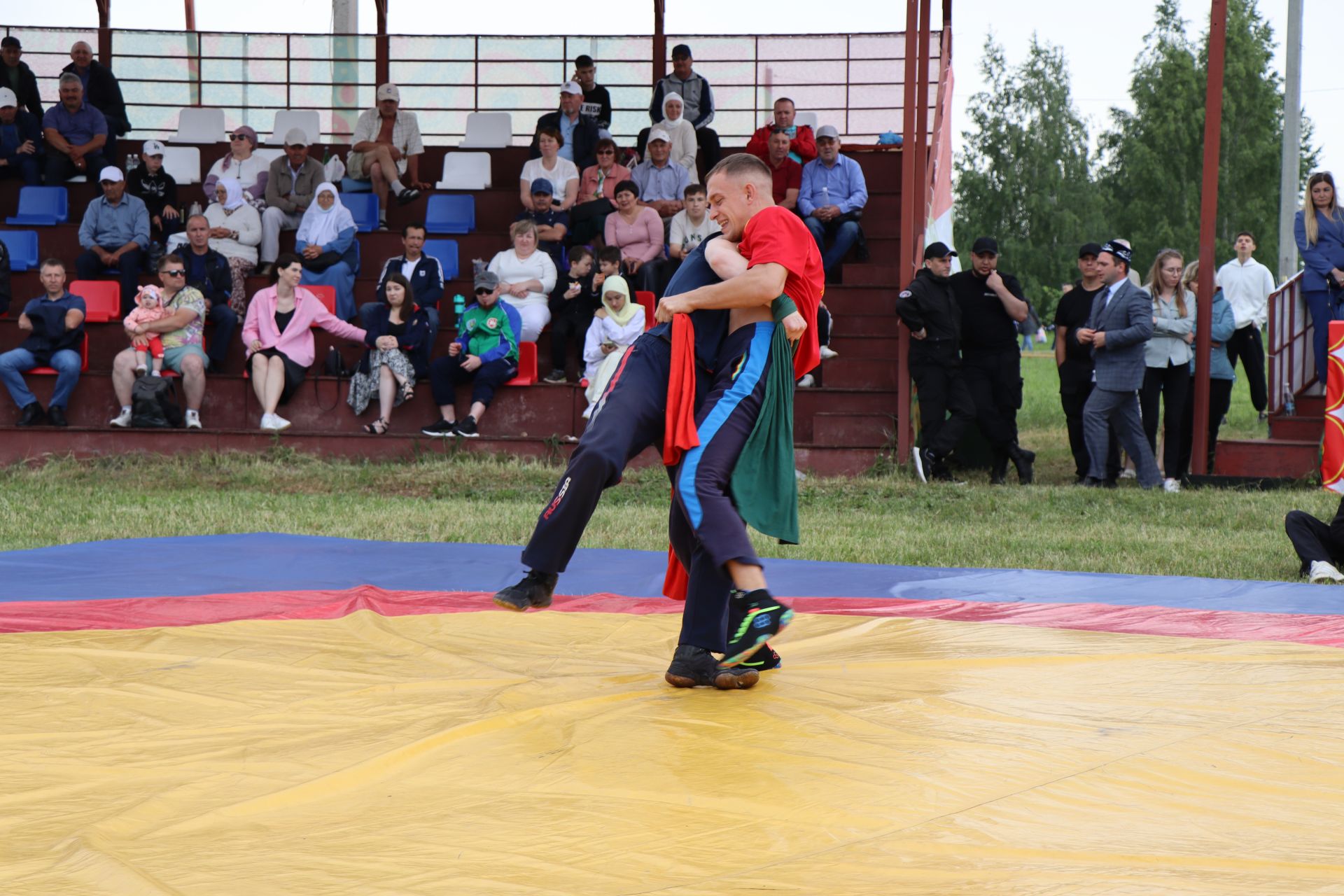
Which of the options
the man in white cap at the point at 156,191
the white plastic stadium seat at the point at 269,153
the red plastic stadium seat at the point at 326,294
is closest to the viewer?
the red plastic stadium seat at the point at 326,294

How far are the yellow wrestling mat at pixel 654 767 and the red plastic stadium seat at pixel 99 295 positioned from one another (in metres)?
7.94

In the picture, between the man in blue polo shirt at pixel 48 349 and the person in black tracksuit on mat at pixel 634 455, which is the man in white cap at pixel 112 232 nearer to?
the man in blue polo shirt at pixel 48 349

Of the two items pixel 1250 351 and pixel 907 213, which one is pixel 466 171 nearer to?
pixel 907 213

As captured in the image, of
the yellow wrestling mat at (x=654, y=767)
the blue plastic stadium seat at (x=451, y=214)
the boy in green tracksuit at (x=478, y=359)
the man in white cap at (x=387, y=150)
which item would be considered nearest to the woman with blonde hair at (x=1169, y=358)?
the boy in green tracksuit at (x=478, y=359)

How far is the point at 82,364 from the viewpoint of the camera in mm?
11117

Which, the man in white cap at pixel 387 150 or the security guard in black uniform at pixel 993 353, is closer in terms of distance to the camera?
the security guard in black uniform at pixel 993 353

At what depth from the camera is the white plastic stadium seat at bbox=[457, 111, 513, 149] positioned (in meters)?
14.5

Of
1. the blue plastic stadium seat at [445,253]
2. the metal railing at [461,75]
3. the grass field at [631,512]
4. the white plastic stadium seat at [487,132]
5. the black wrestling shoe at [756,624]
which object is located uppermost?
the metal railing at [461,75]

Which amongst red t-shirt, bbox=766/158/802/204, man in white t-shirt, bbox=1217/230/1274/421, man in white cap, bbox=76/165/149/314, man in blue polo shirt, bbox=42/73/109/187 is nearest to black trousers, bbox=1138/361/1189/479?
man in white t-shirt, bbox=1217/230/1274/421

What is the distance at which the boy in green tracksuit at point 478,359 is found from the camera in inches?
416

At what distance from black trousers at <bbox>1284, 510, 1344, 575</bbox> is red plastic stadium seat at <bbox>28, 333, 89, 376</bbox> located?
876 cm

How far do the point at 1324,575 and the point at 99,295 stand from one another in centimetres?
967

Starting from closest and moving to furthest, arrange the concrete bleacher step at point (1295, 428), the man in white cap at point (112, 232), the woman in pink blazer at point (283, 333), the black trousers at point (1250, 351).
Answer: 1. the concrete bleacher step at point (1295, 428)
2. the woman in pink blazer at point (283, 333)
3. the black trousers at point (1250, 351)
4. the man in white cap at point (112, 232)

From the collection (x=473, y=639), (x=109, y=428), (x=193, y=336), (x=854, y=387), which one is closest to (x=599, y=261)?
(x=854, y=387)
